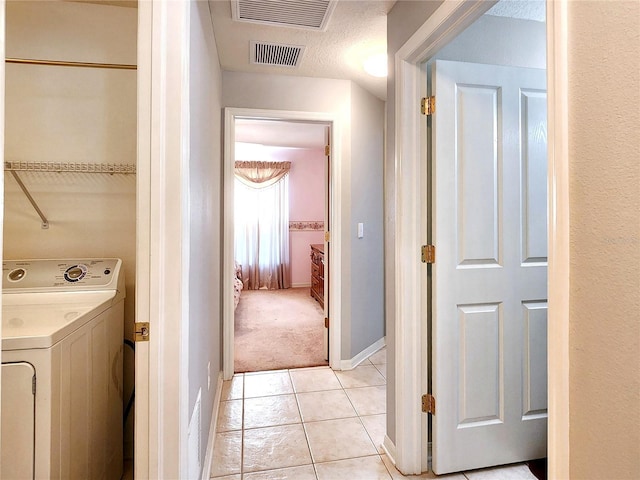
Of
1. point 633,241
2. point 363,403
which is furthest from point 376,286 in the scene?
point 633,241

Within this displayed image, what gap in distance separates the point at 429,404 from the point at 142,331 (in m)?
1.34

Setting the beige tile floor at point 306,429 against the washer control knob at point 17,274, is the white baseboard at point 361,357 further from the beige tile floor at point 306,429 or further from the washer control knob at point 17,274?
the washer control knob at point 17,274

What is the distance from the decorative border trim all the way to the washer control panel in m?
5.03

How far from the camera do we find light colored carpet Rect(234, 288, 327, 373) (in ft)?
10.3

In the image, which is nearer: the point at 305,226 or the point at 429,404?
the point at 429,404

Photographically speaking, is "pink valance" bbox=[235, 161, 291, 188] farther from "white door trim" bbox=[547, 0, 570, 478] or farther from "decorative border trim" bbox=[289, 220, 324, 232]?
"white door trim" bbox=[547, 0, 570, 478]

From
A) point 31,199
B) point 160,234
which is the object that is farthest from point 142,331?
point 31,199

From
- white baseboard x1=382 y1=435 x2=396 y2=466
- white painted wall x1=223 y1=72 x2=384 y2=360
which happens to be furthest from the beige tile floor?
white painted wall x1=223 y1=72 x2=384 y2=360

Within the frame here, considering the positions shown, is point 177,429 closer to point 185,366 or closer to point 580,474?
point 185,366

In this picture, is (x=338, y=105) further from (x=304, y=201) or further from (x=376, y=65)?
(x=304, y=201)

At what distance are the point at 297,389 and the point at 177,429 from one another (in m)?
1.61

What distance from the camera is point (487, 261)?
1.72 m

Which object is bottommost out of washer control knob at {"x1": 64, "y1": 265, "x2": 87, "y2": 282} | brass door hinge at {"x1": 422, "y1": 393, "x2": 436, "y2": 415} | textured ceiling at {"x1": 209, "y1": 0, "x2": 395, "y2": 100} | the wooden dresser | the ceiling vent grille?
brass door hinge at {"x1": 422, "y1": 393, "x2": 436, "y2": 415}

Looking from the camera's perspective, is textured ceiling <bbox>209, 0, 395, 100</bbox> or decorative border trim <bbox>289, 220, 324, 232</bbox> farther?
decorative border trim <bbox>289, 220, 324, 232</bbox>
